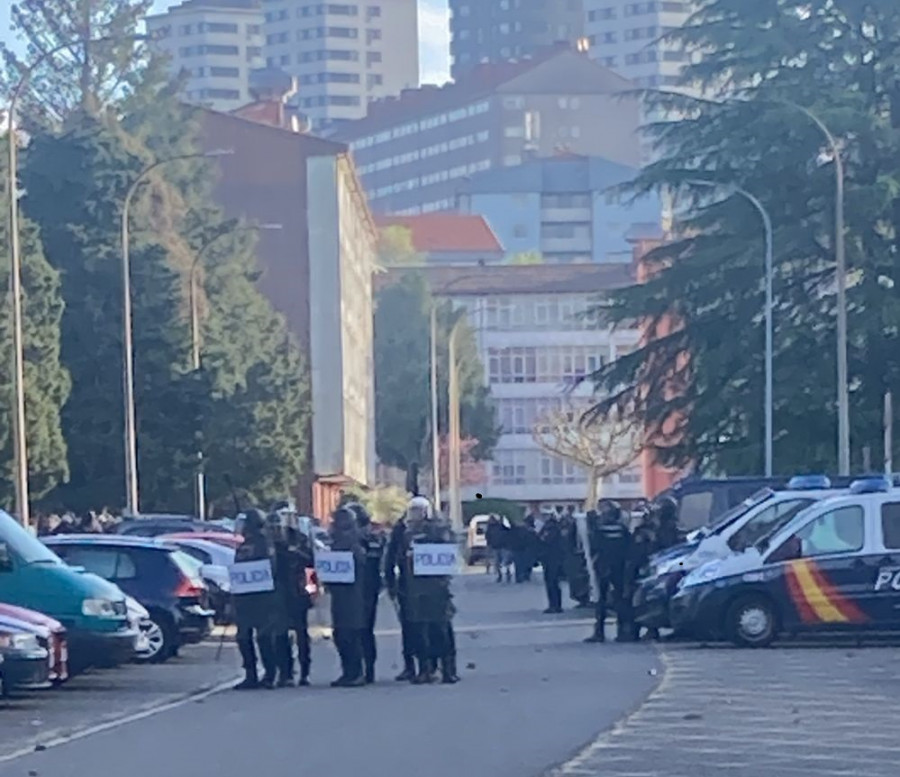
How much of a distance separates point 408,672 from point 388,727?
5082 millimetres

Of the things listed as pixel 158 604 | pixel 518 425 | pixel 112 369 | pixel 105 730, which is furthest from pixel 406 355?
pixel 105 730

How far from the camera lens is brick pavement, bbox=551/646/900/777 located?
1436cm

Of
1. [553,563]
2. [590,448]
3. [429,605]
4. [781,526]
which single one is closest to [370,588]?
[429,605]

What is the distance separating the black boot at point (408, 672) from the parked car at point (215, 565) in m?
3.40

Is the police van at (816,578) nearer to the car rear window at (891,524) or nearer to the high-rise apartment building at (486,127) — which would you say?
the car rear window at (891,524)

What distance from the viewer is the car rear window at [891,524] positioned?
86.9 ft

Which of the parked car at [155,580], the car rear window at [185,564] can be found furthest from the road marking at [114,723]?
the car rear window at [185,564]

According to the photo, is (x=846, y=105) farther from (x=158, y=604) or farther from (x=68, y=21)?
(x=68, y=21)

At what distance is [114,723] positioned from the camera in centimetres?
1878

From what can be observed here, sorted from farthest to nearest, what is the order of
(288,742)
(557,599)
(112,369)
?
(112,369)
(557,599)
(288,742)

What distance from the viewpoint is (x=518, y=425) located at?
406 feet

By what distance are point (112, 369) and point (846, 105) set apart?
20447mm

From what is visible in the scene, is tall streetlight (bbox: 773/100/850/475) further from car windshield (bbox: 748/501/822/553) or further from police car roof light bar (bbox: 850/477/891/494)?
car windshield (bbox: 748/501/822/553)

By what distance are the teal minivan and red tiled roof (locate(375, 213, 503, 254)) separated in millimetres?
130744
